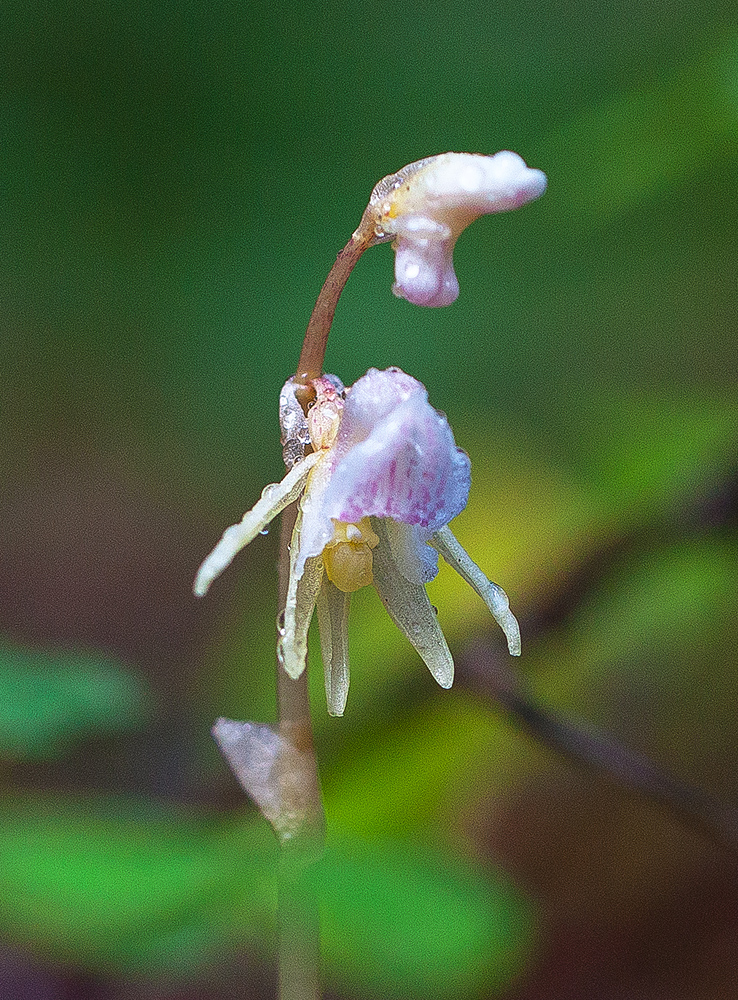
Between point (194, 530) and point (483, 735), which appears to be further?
point (194, 530)

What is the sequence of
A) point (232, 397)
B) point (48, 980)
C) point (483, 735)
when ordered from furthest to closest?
point (232, 397)
point (483, 735)
point (48, 980)

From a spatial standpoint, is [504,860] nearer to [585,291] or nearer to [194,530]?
[194,530]

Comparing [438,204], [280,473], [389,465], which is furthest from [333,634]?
[280,473]

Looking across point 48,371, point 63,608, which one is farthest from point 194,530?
point 48,371

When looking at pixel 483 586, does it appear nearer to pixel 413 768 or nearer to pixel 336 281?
pixel 336 281

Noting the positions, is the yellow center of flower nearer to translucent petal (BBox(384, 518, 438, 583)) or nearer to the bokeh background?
translucent petal (BBox(384, 518, 438, 583))

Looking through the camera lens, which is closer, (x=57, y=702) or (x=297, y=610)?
(x=297, y=610)

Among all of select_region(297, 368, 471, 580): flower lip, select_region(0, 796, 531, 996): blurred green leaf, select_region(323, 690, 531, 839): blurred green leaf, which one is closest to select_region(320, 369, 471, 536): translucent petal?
select_region(297, 368, 471, 580): flower lip
